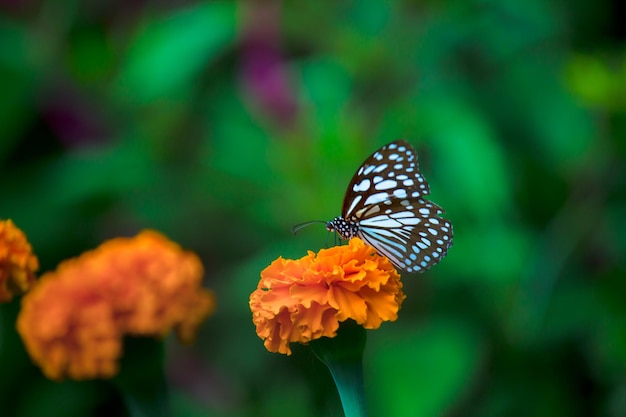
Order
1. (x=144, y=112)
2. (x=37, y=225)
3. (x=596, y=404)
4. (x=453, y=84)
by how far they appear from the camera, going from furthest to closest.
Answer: (x=144, y=112) → (x=37, y=225) → (x=453, y=84) → (x=596, y=404)

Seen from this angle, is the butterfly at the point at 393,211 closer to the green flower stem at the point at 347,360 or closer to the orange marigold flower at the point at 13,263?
the green flower stem at the point at 347,360

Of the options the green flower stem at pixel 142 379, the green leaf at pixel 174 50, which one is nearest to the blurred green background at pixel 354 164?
the green leaf at pixel 174 50

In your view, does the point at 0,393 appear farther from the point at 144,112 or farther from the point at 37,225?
the point at 144,112

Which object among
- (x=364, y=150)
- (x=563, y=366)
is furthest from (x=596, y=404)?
(x=364, y=150)

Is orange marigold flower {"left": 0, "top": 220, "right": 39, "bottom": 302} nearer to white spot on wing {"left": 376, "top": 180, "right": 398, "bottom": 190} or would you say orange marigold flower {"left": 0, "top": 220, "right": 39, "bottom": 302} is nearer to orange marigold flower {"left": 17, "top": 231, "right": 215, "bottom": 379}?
orange marigold flower {"left": 17, "top": 231, "right": 215, "bottom": 379}

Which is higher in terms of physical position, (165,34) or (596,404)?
(165,34)

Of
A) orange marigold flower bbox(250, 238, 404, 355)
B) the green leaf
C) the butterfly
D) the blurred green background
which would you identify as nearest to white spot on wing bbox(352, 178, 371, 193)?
the butterfly
